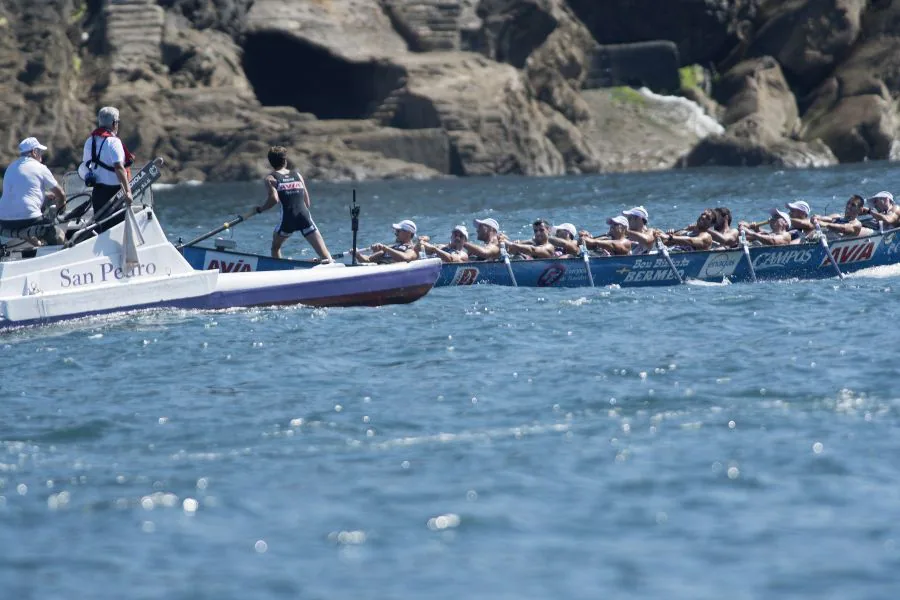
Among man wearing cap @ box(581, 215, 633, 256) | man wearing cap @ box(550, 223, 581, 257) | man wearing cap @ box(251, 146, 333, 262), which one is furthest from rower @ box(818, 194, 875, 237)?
man wearing cap @ box(251, 146, 333, 262)

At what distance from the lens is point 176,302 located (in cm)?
1953

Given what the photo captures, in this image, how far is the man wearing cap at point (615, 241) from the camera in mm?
24453

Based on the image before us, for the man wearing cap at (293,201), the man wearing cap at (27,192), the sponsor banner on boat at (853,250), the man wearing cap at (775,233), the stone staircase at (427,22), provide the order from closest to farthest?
the man wearing cap at (27,192)
the man wearing cap at (293,201)
the sponsor banner on boat at (853,250)
the man wearing cap at (775,233)
the stone staircase at (427,22)

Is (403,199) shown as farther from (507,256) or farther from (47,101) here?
(507,256)

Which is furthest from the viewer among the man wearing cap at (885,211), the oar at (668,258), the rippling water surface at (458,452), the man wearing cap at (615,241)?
the man wearing cap at (885,211)

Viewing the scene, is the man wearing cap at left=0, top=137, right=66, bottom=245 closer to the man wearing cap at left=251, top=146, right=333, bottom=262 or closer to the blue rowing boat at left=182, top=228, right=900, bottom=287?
the man wearing cap at left=251, top=146, right=333, bottom=262

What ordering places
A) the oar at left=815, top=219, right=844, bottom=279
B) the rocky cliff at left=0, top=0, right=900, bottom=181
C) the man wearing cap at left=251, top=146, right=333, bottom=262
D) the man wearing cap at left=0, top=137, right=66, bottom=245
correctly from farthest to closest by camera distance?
the rocky cliff at left=0, top=0, right=900, bottom=181 < the oar at left=815, top=219, right=844, bottom=279 < the man wearing cap at left=251, top=146, right=333, bottom=262 < the man wearing cap at left=0, top=137, right=66, bottom=245

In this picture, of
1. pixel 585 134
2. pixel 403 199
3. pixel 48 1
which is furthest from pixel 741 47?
pixel 48 1

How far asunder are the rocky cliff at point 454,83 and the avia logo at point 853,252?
34.6 meters

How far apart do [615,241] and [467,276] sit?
8.34 ft

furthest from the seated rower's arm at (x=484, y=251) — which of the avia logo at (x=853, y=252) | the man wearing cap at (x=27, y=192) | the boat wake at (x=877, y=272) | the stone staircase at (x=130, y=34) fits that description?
the stone staircase at (x=130, y=34)

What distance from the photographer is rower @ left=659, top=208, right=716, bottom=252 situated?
24.7m

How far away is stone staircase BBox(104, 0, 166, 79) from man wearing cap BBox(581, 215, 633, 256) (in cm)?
3649

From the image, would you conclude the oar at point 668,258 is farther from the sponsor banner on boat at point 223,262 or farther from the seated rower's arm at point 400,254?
the sponsor banner on boat at point 223,262
